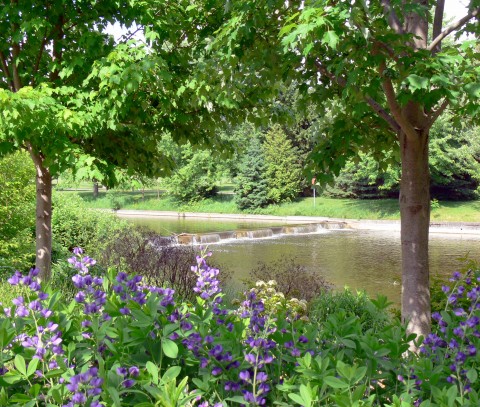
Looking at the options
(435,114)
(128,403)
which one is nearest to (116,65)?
(435,114)

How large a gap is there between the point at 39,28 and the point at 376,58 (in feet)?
11.0

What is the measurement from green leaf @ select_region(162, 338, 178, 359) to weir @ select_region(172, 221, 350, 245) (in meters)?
17.3

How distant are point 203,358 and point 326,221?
28341mm

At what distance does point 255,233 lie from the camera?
2325 cm

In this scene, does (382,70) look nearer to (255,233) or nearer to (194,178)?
(255,233)

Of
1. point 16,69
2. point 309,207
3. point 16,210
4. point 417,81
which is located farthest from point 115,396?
point 309,207

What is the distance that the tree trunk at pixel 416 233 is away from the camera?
4379mm

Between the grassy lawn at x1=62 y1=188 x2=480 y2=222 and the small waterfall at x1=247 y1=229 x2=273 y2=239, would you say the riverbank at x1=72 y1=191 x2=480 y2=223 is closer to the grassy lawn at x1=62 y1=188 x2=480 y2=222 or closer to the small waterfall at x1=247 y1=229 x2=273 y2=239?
the grassy lawn at x1=62 y1=188 x2=480 y2=222

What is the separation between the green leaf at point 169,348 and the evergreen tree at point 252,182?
35.0m

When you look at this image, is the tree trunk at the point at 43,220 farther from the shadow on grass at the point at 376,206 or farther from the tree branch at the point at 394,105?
the shadow on grass at the point at 376,206

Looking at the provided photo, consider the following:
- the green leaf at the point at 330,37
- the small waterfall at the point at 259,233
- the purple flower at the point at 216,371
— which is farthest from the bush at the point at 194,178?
the purple flower at the point at 216,371

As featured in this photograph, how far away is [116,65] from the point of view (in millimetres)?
4938

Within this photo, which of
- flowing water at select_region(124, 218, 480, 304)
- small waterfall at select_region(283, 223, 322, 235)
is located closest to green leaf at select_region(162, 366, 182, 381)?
flowing water at select_region(124, 218, 480, 304)

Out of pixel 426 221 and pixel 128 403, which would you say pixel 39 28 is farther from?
pixel 128 403
